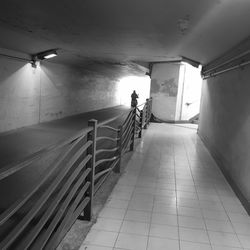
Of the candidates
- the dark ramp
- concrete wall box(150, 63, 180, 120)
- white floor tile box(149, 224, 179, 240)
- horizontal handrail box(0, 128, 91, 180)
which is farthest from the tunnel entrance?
horizontal handrail box(0, 128, 91, 180)

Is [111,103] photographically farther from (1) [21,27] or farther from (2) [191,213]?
(2) [191,213]

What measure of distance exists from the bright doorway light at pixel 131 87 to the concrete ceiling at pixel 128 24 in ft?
40.3

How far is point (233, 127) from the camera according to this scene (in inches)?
163

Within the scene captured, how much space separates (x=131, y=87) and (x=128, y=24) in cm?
1625

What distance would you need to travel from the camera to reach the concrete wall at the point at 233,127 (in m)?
3.41

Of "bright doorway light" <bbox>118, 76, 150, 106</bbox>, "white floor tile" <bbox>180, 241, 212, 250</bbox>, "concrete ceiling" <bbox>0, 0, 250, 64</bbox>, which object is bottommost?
"white floor tile" <bbox>180, 241, 212, 250</bbox>

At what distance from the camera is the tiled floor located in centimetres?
236

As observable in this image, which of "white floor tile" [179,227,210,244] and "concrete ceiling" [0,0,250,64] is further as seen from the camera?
"concrete ceiling" [0,0,250,64]

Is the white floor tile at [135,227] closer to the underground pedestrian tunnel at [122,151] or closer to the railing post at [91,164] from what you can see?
the underground pedestrian tunnel at [122,151]

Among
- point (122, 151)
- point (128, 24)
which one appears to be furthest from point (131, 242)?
point (128, 24)

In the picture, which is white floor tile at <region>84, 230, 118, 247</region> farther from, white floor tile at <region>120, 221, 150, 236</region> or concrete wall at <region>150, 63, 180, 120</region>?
concrete wall at <region>150, 63, 180, 120</region>

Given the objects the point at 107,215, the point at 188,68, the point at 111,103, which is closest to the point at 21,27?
the point at 107,215

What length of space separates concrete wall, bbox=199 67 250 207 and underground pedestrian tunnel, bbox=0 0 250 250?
→ 0.08ft

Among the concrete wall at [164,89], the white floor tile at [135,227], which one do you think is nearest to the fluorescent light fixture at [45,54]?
the concrete wall at [164,89]
